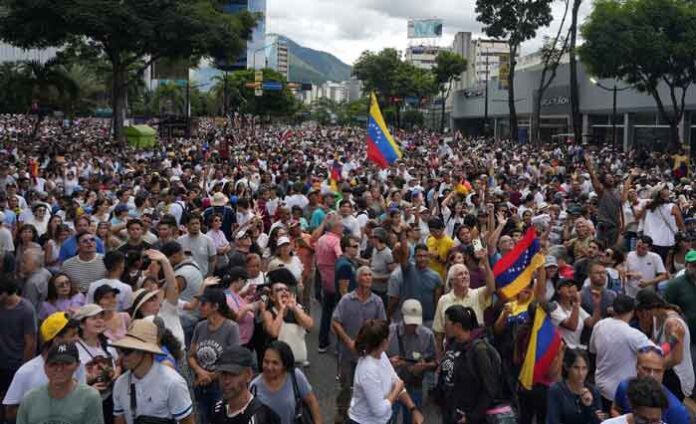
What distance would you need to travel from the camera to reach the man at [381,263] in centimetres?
842

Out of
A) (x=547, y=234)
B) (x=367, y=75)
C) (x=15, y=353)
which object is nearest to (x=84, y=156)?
(x=547, y=234)

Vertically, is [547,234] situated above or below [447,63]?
below

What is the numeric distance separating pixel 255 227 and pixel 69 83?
108 feet

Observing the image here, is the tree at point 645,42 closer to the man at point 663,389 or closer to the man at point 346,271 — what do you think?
the man at point 346,271

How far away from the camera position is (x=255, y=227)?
9703 millimetres

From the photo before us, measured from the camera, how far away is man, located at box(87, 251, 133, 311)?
651 cm

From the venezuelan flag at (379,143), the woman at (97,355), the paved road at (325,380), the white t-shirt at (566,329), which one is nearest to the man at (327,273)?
the paved road at (325,380)

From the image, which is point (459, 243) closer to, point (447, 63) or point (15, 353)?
point (15, 353)

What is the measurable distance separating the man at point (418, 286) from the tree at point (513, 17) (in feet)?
137

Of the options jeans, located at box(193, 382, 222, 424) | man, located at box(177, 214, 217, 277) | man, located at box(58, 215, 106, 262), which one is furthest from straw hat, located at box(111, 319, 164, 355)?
man, located at box(177, 214, 217, 277)

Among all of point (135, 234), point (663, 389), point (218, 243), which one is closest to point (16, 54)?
point (218, 243)

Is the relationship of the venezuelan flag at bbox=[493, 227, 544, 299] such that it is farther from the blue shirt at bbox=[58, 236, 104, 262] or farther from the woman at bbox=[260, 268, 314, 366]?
the blue shirt at bbox=[58, 236, 104, 262]

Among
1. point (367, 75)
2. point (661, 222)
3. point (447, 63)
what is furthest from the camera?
point (367, 75)

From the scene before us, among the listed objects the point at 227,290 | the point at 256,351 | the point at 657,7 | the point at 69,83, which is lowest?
the point at 256,351
